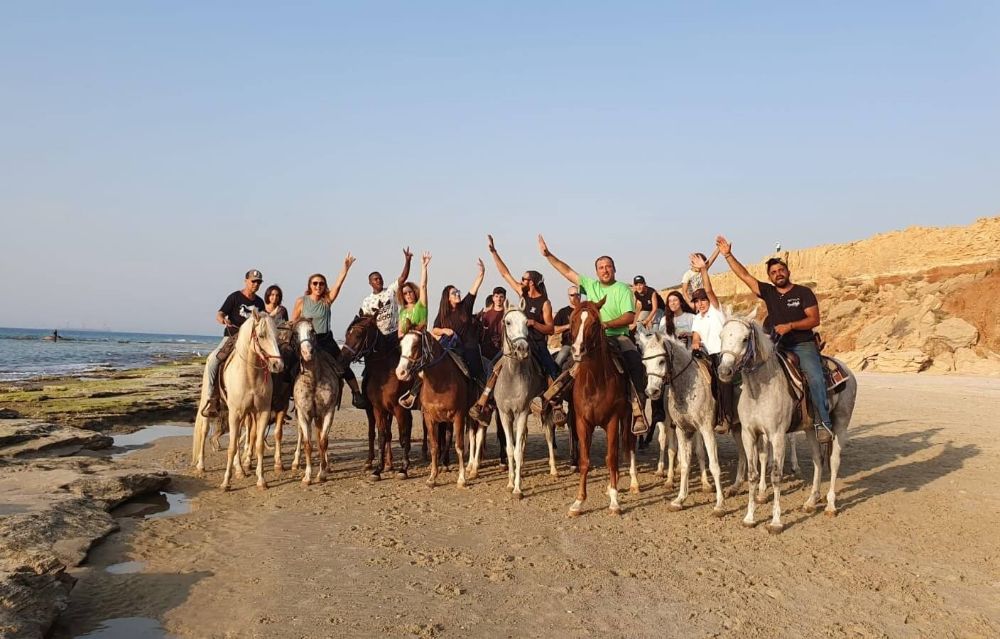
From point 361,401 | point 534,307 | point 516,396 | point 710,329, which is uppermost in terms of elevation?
point 534,307

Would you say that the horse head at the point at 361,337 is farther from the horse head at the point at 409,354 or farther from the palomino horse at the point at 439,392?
the horse head at the point at 409,354

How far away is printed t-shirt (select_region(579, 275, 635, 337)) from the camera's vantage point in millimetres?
8266

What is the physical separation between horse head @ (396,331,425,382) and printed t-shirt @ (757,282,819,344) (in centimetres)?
460

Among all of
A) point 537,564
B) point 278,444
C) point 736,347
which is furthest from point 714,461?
point 278,444

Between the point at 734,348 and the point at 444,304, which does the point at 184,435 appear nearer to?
the point at 444,304

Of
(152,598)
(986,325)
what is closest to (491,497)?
(152,598)

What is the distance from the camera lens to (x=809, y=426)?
309 inches

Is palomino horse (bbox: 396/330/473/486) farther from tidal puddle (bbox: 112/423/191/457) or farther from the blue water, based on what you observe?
the blue water

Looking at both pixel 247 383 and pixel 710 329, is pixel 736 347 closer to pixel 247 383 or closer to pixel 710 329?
pixel 710 329

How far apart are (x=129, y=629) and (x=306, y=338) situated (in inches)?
187

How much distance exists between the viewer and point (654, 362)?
7418 mm

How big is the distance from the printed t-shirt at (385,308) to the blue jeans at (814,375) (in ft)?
20.1

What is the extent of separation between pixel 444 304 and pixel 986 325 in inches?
1050

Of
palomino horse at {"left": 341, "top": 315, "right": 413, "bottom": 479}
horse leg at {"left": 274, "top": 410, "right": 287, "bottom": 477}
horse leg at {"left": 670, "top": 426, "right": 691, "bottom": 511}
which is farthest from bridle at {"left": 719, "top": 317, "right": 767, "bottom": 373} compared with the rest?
horse leg at {"left": 274, "top": 410, "right": 287, "bottom": 477}
